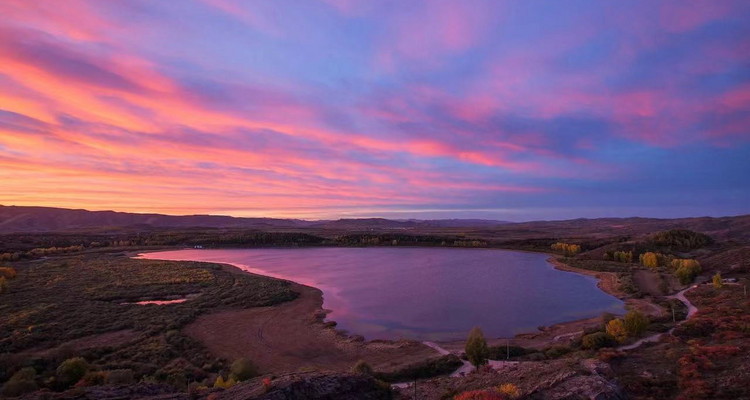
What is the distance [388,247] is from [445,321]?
7494 cm

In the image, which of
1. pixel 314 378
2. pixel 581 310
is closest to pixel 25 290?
pixel 314 378

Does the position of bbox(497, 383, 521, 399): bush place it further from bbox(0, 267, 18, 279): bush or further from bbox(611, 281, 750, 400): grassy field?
bbox(0, 267, 18, 279): bush

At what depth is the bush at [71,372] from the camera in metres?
17.5

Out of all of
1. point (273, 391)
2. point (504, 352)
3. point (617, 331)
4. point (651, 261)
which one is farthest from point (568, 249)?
point (273, 391)

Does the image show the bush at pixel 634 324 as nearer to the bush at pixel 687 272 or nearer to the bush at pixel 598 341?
the bush at pixel 598 341

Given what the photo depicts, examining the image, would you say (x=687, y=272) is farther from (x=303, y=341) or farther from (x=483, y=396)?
(x=483, y=396)

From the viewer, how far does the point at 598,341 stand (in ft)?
74.6

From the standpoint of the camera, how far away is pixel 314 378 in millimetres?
10773

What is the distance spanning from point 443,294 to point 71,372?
33.5 meters

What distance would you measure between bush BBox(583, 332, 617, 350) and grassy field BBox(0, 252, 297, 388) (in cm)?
2083

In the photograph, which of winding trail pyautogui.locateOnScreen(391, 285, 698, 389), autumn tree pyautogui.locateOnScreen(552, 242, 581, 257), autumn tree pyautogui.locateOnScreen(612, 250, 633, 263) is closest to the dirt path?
autumn tree pyautogui.locateOnScreen(612, 250, 633, 263)

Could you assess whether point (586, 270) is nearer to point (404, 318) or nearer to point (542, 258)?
point (542, 258)

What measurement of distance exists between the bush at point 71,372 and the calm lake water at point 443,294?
55.6ft

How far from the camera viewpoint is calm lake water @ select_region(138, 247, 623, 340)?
102 feet
